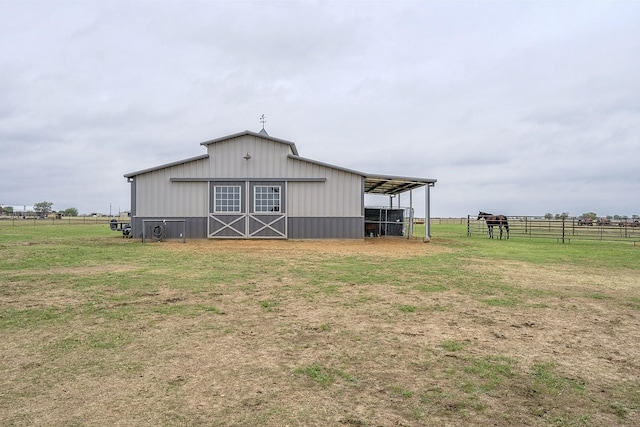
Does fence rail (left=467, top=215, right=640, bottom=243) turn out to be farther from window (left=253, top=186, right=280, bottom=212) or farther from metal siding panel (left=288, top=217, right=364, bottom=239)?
window (left=253, top=186, right=280, bottom=212)

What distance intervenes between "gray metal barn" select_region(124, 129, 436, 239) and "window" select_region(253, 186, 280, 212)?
0.16 ft

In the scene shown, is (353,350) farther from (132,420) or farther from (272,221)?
(272,221)

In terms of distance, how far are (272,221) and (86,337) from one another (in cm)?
1441

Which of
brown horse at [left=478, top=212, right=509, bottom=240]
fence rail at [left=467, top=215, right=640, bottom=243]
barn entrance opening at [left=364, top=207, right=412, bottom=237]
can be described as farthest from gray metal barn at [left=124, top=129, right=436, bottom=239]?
fence rail at [left=467, top=215, right=640, bottom=243]

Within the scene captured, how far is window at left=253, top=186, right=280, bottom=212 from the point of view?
1898cm

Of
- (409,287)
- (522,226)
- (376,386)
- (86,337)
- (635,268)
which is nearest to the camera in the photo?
(376,386)

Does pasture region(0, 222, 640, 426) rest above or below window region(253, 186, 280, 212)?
below

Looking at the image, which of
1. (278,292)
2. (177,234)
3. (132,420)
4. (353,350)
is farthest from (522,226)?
(132,420)

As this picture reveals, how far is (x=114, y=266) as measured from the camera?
33.7ft

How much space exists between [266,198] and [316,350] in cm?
1515

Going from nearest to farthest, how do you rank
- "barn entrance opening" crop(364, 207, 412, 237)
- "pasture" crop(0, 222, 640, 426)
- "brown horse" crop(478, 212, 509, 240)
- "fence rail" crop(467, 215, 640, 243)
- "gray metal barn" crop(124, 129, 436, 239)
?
"pasture" crop(0, 222, 640, 426) → "gray metal barn" crop(124, 129, 436, 239) → "fence rail" crop(467, 215, 640, 243) → "barn entrance opening" crop(364, 207, 412, 237) → "brown horse" crop(478, 212, 509, 240)

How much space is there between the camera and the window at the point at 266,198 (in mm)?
18984

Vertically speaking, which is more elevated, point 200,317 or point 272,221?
point 272,221

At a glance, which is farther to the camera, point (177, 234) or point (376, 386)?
point (177, 234)
